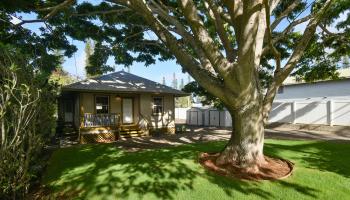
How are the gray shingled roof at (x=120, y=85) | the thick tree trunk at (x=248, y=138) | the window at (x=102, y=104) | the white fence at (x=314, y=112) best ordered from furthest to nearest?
1. the white fence at (x=314, y=112)
2. the window at (x=102, y=104)
3. the gray shingled roof at (x=120, y=85)
4. the thick tree trunk at (x=248, y=138)

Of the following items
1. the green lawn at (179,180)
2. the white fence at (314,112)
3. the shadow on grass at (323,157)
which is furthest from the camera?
the white fence at (314,112)


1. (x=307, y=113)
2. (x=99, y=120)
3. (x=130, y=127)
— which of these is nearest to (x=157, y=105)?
(x=130, y=127)

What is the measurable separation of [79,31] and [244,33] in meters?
7.98

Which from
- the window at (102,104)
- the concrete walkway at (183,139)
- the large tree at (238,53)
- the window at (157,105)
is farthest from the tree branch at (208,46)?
the window at (157,105)

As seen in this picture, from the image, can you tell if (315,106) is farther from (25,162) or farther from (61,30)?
(25,162)

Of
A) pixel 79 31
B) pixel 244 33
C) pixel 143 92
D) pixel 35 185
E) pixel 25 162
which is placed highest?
pixel 79 31

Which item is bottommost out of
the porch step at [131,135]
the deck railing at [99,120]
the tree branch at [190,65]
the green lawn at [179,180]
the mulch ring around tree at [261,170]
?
the porch step at [131,135]

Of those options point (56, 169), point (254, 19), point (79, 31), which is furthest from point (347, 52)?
point (56, 169)

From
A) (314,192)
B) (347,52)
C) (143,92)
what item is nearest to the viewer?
(314,192)

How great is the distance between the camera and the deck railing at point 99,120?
51.1ft

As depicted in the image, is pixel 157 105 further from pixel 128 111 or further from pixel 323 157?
pixel 323 157

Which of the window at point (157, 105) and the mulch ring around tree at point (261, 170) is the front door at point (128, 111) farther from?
the mulch ring around tree at point (261, 170)

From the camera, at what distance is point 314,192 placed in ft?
19.7

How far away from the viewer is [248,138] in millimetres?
7465
